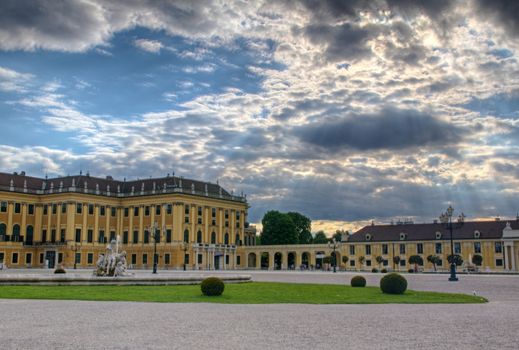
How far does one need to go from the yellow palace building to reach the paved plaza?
7878cm

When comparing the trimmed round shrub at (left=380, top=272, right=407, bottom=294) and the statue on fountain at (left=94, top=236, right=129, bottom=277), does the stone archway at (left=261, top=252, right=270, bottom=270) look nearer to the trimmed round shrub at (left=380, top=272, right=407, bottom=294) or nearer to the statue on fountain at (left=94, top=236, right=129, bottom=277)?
the statue on fountain at (left=94, top=236, right=129, bottom=277)

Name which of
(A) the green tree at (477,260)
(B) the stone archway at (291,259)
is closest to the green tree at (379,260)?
(A) the green tree at (477,260)

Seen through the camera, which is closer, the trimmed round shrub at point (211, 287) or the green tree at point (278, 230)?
the trimmed round shrub at point (211, 287)

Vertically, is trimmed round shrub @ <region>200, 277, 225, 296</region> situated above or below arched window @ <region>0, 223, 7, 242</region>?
below

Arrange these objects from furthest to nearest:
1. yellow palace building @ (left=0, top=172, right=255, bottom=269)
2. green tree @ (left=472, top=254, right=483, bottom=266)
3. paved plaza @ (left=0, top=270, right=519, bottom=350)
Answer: yellow palace building @ (left=0, top=172, right=255, bottom=269) → green tree @ (left=472, top=254, right=483, bottom=266) → paved plaza @ (left=0, top=270, right=519, bottom=350)

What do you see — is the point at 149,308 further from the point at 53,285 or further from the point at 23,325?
the point at 53,285

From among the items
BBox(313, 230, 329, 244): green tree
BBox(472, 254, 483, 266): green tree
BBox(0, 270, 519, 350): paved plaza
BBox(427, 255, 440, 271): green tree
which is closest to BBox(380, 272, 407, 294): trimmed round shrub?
BBox(0, 270, 519, 350): paved plaza

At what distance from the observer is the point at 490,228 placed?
91.4 metres

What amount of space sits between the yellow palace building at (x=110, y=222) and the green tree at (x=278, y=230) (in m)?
12.9

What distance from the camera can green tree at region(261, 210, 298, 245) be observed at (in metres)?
123

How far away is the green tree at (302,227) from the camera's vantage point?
13462cm

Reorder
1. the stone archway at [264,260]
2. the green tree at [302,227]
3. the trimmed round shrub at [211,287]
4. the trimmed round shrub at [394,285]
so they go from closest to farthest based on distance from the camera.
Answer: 1. the trimmed round shrub at [211,287]
2. the trimmed round shrub at [394,285]
3. the stone archway at [264,260]
4. the green tree at [302,227]

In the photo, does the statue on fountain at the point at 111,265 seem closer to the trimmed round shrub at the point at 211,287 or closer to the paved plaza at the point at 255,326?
the trimmed round shrub at the point at 211,287

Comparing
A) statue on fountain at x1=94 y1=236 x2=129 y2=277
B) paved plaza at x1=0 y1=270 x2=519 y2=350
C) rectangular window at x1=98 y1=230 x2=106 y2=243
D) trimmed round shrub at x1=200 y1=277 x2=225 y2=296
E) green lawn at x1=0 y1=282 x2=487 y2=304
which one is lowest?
paved plaza at x1=0 y1=270 x2=519 y2=350
